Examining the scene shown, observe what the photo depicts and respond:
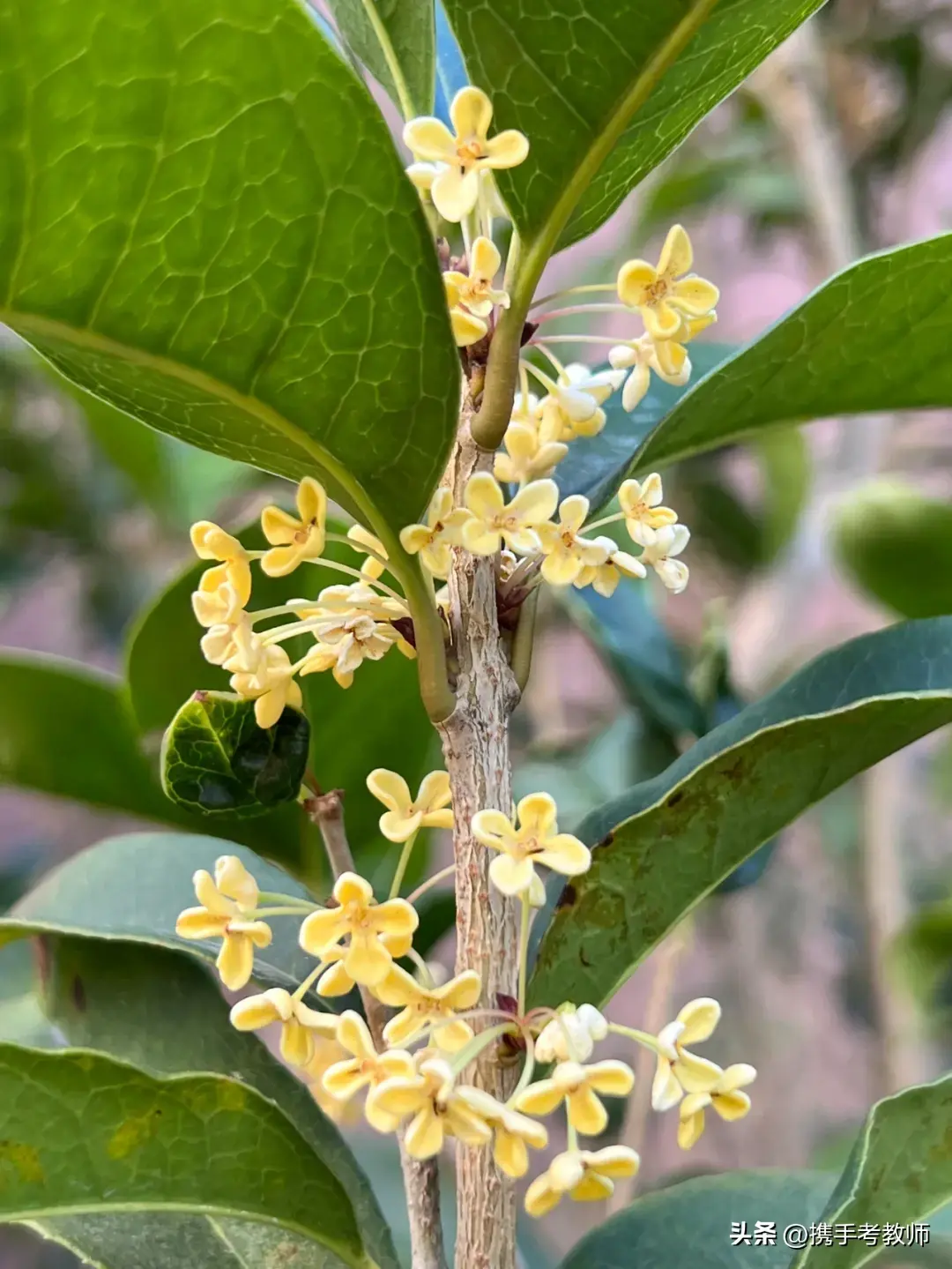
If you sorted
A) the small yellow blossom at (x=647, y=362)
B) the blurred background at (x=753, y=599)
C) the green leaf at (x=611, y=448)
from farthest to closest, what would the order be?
1. the blurred background at (x=753, y=599)
2. the green leaf at (x=611, y=448)
3. the small yellow blossom at (x=647, y=362)

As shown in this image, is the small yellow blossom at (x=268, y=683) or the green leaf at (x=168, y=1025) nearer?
the small yellow blossom at (x=268, y=683)

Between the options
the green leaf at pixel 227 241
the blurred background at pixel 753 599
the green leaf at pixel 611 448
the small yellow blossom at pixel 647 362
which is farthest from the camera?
the blurred background at pixel 753 599

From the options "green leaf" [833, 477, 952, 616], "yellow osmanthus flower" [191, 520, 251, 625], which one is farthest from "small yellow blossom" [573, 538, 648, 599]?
"green leaf" [833, 477, 952, 616]

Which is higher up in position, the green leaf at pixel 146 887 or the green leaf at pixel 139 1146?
the green leaf at pixel 146 887

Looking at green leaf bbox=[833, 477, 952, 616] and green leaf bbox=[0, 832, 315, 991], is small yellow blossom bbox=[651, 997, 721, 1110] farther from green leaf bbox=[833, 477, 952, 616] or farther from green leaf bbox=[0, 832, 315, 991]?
green leaf bbox=[833, 477, 952, 616]

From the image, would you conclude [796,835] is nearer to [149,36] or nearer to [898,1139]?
[898,1139]

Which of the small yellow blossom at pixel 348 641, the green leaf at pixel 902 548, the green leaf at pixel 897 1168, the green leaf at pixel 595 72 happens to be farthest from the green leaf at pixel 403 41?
the green leaf at pixel 902 548

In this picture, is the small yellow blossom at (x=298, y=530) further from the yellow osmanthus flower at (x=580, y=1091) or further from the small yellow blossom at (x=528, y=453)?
the yellow osmanthus flower at (x=580, y=1091)
